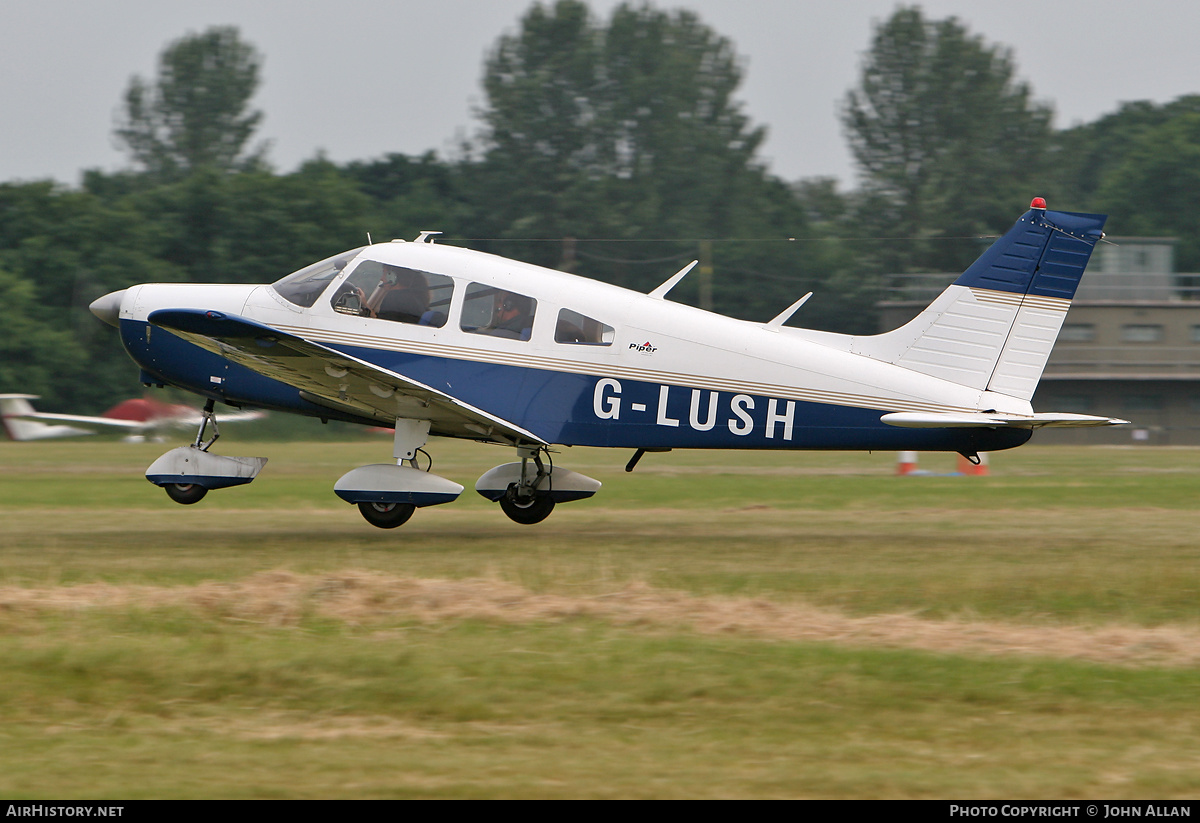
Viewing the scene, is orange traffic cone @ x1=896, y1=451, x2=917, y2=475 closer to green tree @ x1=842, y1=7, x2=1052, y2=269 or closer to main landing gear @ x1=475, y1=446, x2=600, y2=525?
main landing gear @ x1=475, y1=446, x2=600, y2=525

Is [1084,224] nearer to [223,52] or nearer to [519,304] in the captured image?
[519,304]

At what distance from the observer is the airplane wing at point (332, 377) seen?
10125 millimetres

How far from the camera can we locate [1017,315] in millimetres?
11539

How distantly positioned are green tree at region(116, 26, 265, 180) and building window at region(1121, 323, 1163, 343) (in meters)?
50.3

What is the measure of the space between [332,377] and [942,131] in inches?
2740

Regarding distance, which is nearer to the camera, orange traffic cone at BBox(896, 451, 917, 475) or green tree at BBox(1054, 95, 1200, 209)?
orange traffic cone at BBox(896, 451, 917, 475)

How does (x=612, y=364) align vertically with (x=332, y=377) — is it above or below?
above

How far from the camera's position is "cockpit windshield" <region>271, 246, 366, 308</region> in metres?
11.9

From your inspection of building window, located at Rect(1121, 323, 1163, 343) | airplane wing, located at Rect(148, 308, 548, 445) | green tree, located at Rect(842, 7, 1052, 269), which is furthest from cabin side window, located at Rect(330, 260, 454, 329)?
green tree, located at Rect(842, 7, 1052, 269)

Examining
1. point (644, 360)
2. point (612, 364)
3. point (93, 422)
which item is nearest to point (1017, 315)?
point (644, 360)

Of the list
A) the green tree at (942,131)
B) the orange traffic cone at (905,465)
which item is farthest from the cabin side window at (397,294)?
the green tree at (942,131)

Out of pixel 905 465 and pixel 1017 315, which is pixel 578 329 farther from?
pixel 905 465

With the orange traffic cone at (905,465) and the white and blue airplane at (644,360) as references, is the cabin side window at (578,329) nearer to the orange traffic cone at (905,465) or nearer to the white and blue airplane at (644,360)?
the white and blue airplane at (644,360)
